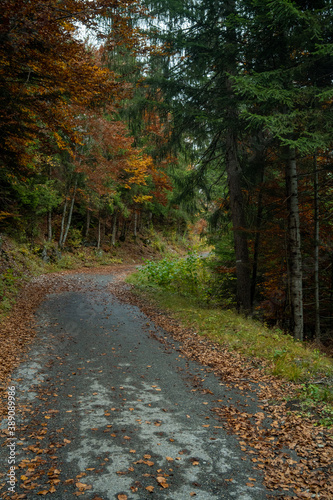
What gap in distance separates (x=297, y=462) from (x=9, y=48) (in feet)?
26.7

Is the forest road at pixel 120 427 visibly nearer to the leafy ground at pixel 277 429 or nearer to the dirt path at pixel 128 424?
the dirt path at pixel 128 424

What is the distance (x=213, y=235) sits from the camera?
1244 cm

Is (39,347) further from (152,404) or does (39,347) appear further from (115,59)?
(115,59)

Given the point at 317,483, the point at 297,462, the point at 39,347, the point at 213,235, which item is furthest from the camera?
the point at 213,235

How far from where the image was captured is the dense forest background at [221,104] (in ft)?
21.3

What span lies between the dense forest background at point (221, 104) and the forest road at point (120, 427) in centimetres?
386

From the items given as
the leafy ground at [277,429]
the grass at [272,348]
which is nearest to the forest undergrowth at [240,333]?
the grass at [272,348]

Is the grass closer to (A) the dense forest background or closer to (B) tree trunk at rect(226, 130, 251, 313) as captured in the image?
(B) tree trunk at rect(226, 130, 251, 313)

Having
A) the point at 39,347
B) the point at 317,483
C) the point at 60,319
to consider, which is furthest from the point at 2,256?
the point at 317,483

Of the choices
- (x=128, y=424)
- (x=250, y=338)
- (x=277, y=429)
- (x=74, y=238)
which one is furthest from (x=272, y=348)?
(x=74, y=238)

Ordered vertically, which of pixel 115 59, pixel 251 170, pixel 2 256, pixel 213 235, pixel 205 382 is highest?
pixel 115 59

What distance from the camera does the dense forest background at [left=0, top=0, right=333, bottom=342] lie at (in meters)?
6.48

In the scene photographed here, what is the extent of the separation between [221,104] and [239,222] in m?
3.64

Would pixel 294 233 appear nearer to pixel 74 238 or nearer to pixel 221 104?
pixel 221 104
